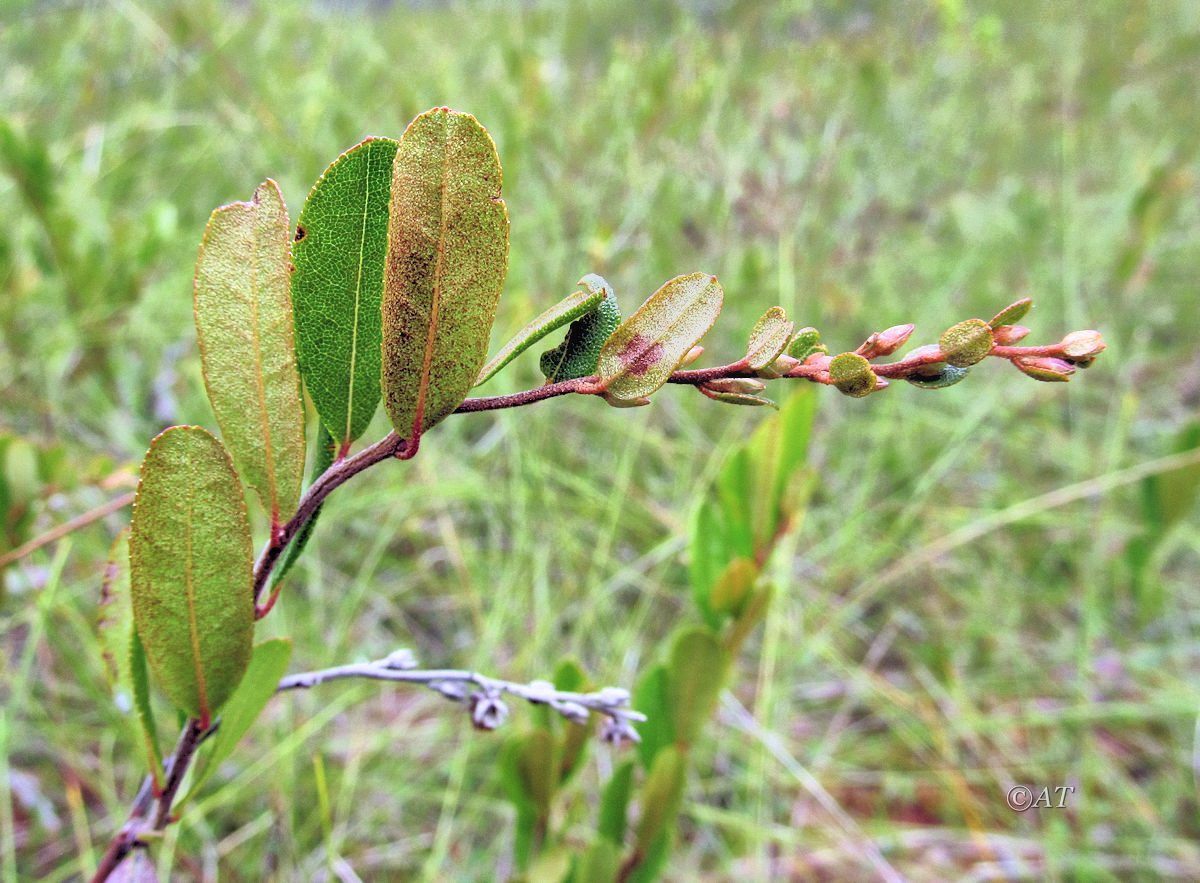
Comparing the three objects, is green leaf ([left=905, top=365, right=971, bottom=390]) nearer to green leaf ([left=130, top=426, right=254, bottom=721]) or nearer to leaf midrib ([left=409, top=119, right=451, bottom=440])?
leaf midrib ([left=409, top=119, right=451, bottom=440])

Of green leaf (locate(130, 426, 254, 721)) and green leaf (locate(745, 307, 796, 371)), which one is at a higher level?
green leaf (locate(745, 307, 796, 371))

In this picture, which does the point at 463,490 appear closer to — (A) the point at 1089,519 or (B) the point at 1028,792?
(B) the point at 1028,792

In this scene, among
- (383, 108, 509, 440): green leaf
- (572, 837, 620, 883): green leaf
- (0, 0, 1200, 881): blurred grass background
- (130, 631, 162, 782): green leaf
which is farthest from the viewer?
(0, 0, 1200, 881): blurred grass background

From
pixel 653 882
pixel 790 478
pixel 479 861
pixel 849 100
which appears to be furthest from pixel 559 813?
pixel 849 100

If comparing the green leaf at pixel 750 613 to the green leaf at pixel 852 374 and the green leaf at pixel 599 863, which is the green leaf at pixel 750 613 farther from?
the green leaf at pixel 852 374

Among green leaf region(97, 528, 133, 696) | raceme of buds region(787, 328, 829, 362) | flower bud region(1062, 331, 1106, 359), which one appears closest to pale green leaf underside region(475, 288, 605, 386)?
raceme of buds region(787, 328, 829, 362)

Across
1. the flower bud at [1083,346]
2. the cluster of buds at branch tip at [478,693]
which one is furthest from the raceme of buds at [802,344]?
the cluster of buds at branch tip at [478,693]

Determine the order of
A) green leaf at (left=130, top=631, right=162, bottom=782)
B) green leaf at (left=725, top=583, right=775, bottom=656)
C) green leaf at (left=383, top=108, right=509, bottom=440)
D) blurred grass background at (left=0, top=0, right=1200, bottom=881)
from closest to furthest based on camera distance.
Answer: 1. green leaf at (left=383, top=108, right=509, bottom=440)
2. green leaf at (left=130, top=631, right=162, bottom=782)
3. green leaf at (left=725, top=583, right=775, bottom=656)
4. blurred grass background at (left=0, top=0, right=1200, bottom=881)
